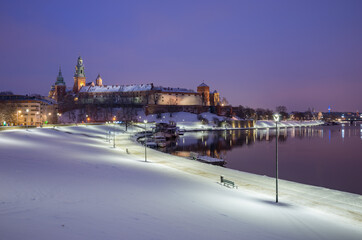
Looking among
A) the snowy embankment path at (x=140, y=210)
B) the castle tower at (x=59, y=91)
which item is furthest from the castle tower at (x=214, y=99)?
the snowy embankment path at (x=140, y=210)

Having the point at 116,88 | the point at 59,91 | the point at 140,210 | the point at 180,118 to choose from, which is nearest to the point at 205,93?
the point at 180,118

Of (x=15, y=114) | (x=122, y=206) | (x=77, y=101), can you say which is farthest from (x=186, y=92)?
(x=122, y=206)

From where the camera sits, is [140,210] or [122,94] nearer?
[140,210]

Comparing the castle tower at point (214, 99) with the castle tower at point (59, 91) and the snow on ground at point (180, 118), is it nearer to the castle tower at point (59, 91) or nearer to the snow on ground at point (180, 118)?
the snow on ground at point (180, 118)

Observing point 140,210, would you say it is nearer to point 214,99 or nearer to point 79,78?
point 79,78

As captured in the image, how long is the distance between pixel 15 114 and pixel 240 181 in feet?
286

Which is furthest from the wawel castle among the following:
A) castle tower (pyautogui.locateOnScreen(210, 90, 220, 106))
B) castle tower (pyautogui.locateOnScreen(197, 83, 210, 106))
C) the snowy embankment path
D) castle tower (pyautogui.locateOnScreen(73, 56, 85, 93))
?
the snowy embankment path

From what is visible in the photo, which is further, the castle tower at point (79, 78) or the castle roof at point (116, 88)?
the castle tower at point (79, 78)

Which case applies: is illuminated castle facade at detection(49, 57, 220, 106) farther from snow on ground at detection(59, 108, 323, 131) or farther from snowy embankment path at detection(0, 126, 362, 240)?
snowy embankment path at detection(0, 126, 362, 240)

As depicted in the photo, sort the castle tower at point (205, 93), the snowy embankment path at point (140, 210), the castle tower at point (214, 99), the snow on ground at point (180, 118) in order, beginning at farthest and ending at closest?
the castle tower at point (214, 99) < the castle tower at point (205, 93) < the snow on ground at point (180, 118) < the snowy embankment path at point (140, 210)

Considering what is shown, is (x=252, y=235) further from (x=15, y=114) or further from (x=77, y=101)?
(x=77, y=101)

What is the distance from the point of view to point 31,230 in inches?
282

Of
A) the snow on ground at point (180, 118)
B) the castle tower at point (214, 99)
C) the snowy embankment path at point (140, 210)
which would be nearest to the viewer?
the snowy embankment path at point (140, 210)

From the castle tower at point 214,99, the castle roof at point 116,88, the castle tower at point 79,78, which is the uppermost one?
the castle tower at point 79,78
